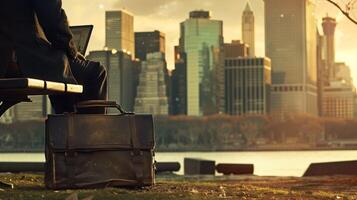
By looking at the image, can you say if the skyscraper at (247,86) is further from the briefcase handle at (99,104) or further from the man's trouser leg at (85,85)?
the briefcase handle at (99,104)

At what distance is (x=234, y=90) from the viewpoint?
18812 centimetres

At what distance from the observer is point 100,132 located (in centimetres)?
588

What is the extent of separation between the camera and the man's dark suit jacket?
5.76m

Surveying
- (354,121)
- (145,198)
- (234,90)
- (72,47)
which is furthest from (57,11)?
(234,90)

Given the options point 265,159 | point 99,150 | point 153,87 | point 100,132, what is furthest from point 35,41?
point 153,87

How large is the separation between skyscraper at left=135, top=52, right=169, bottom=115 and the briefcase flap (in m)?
169

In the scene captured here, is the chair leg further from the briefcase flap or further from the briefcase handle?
the briefcase flap

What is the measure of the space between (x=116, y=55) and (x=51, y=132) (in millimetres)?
169673

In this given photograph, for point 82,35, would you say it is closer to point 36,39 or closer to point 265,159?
point 36,39

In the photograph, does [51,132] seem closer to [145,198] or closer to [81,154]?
[81,154]

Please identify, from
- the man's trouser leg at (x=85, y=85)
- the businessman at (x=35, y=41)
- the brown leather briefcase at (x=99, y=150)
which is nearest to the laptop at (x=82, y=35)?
the man's trouser leg at (x=85, y=85)

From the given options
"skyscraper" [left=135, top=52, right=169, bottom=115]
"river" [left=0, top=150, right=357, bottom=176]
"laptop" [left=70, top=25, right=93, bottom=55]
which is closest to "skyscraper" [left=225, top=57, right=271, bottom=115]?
"skyscraper" [left=135, top=52, right=169, bottom=115]

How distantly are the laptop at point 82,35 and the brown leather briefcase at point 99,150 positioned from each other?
123cm

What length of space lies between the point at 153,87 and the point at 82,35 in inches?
6875
